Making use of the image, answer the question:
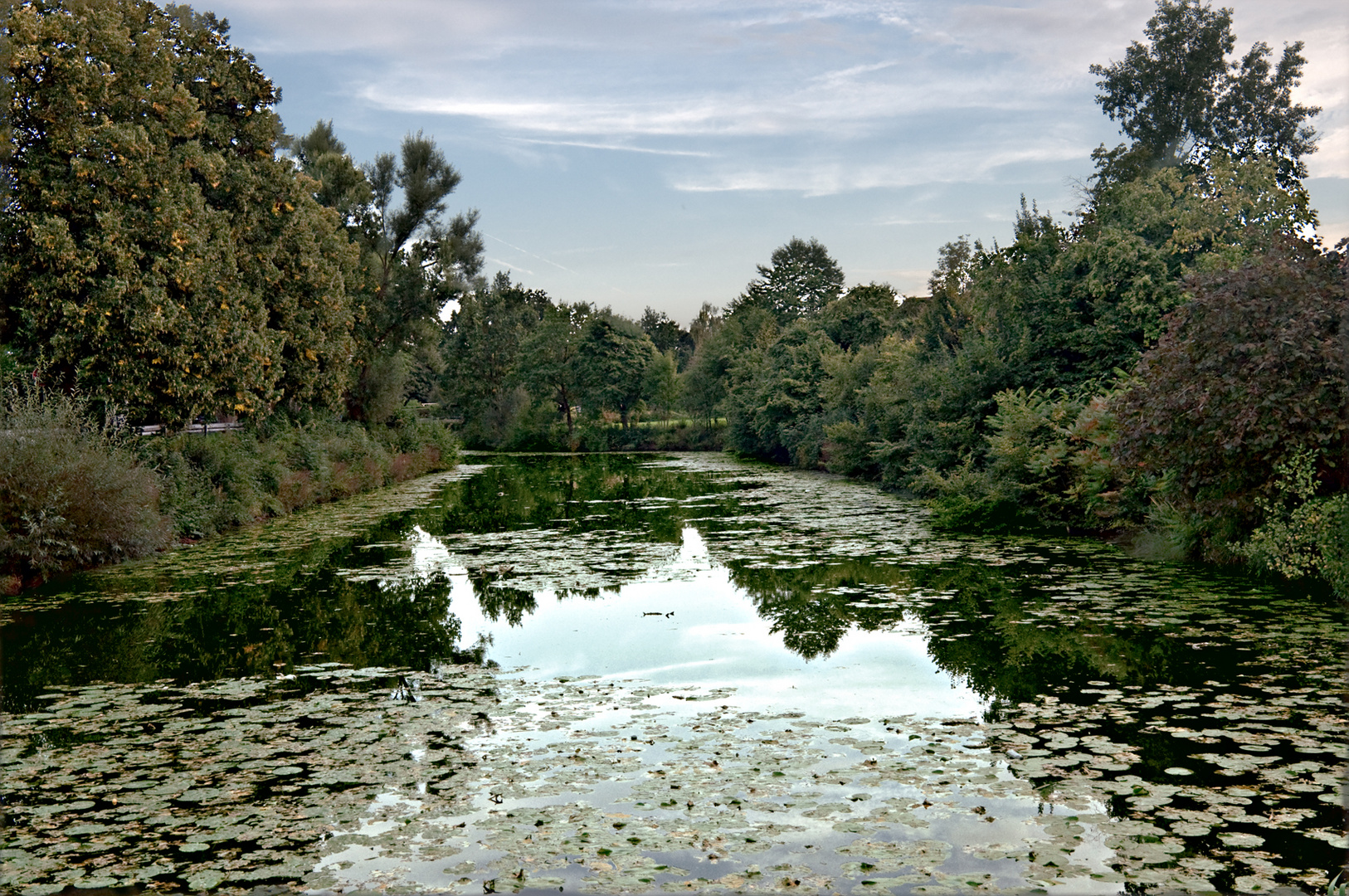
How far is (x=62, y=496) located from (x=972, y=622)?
41.0 ft

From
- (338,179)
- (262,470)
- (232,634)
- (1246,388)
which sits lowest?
(232,634)

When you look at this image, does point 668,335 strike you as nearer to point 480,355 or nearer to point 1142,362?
point 480,355

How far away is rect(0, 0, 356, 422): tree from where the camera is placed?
1703cm

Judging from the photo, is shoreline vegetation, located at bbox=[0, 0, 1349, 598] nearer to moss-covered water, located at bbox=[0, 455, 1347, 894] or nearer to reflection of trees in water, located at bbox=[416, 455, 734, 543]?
moss-covered water, located at bbox=[0, 455, 1347, 894]

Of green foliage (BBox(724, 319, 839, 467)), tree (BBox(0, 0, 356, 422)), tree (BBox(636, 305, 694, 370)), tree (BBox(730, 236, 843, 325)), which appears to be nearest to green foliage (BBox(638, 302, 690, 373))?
tree (BBox(636, 305, 694, 370))

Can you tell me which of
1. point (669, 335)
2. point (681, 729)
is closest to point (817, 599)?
point (681, 729)

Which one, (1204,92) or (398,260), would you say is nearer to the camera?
(398,260)

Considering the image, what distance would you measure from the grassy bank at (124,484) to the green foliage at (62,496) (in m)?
0.02

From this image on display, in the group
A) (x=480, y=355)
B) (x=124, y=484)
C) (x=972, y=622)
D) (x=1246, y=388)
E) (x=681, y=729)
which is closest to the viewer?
(x=681, y=729)

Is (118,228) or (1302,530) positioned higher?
(118,228)

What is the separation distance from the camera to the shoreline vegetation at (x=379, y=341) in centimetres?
1175

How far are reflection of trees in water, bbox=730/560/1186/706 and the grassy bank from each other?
9.49 meters

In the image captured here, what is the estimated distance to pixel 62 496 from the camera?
554 inches

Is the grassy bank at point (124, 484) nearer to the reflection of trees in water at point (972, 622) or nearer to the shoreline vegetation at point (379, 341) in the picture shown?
the shoreline vegetation at point (379, 341)
